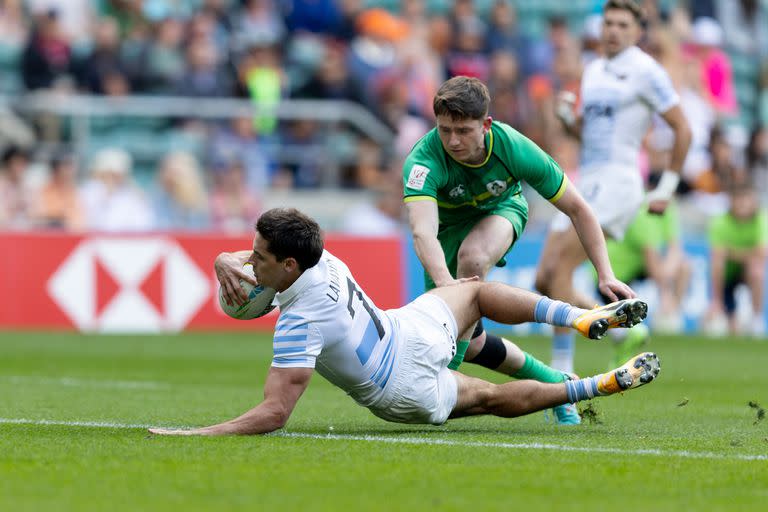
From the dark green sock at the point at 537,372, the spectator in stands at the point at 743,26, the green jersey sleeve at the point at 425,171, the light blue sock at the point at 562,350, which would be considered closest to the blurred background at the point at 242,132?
the spectator in stands at the point at 743,26

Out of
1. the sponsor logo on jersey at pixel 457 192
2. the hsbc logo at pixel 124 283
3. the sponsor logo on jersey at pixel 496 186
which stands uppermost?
the sponsor logo on jersey at pixel 496 186

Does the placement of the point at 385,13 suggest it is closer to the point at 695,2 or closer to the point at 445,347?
the point at 695,2

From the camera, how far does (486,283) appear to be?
7703 mm

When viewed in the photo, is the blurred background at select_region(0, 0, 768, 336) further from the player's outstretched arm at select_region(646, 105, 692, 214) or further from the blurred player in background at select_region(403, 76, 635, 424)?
the blurred player in background at select_region(403, 76, 635, 424)

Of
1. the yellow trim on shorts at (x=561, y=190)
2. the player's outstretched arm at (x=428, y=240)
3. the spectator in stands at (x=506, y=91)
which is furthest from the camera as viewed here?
the spectator in stands at (x=506, y=91)

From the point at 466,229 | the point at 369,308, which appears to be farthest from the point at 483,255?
the point at 369,308

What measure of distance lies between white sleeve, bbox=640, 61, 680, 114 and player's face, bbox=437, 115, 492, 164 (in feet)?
11.2

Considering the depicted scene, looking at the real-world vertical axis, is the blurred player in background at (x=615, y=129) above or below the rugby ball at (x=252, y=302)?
above

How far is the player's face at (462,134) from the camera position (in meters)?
7.71

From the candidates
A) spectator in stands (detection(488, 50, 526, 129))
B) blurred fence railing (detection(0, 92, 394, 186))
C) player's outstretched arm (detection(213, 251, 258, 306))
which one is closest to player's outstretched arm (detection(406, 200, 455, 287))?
player's outstretched arm (detection(213, 251, 258, 306))

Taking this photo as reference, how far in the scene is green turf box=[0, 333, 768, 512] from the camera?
5.25m

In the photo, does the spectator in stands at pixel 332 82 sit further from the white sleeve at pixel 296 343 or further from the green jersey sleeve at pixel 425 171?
the white sleeve at pixel 296 343

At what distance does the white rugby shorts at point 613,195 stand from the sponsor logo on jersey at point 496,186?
2.77 m

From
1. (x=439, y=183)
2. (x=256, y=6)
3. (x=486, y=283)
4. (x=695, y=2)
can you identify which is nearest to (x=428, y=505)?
(x=486, y=283)
